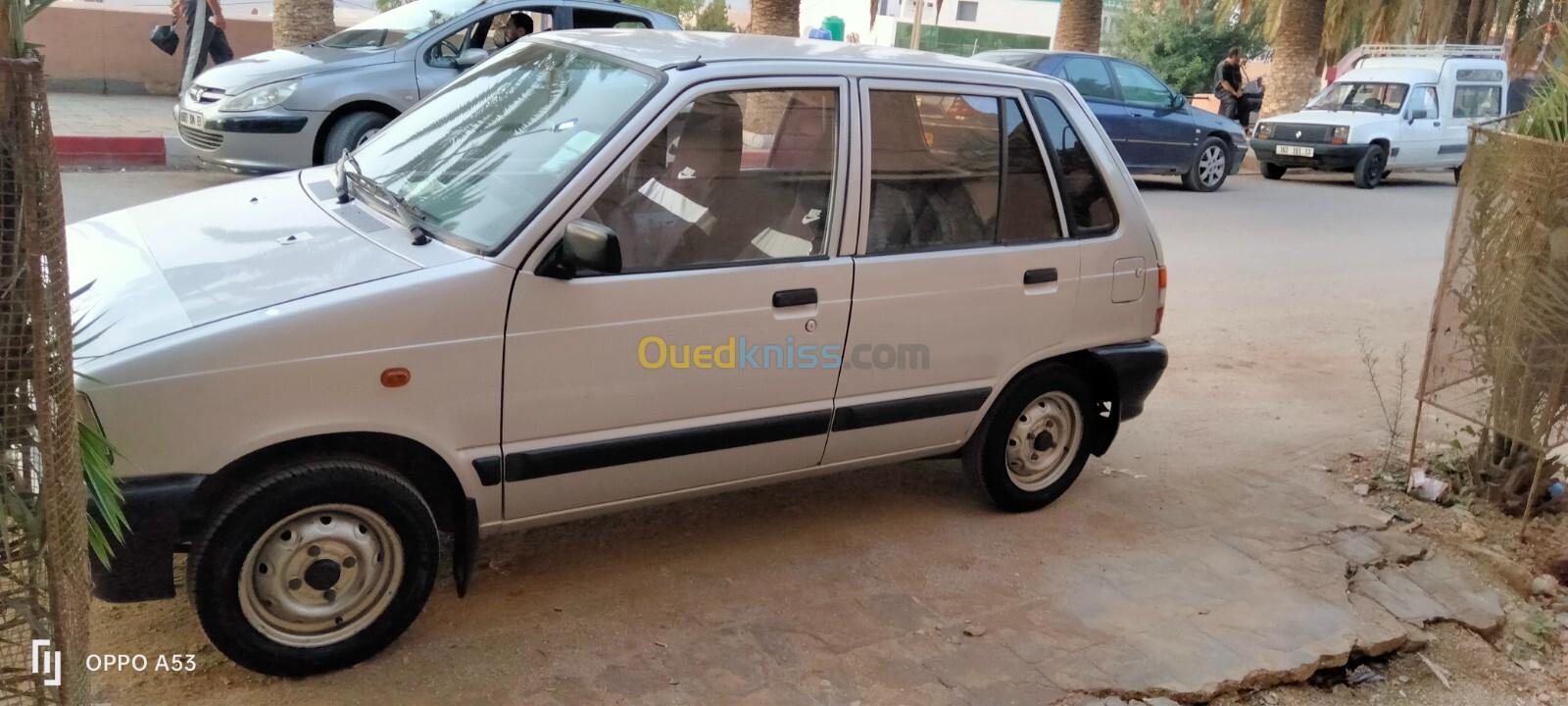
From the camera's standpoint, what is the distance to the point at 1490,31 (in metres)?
27.3

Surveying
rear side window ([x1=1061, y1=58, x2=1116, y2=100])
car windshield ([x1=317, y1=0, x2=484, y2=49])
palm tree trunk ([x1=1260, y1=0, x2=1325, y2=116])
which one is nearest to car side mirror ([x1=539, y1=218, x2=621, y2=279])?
car windshield ([x1=317, y1=0, x2=484, y2=49])

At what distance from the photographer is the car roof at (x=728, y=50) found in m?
3.82

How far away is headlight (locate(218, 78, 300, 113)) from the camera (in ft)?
29.2

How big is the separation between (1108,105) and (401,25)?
8.37 m

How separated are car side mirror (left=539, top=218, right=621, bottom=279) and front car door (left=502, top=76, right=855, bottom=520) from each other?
0.03 meters

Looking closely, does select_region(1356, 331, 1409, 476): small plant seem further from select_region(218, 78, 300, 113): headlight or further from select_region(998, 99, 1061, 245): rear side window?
select_region(218, 78, 300, 113): headlight

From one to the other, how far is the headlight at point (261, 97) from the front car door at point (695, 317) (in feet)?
21.3

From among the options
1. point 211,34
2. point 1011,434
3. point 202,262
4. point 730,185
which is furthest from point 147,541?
point 211,34

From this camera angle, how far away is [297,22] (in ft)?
39.8

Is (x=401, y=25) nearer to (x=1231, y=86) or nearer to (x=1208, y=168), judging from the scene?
(x=1208, y=168)

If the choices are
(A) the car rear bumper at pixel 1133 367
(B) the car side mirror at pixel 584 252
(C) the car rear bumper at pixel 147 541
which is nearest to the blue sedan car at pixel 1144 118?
(A) the car rear bumper at pixel 1133 367

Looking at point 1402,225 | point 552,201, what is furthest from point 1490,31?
point 552,201

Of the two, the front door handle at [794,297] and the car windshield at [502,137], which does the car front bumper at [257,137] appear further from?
the front door handle at [794,297]

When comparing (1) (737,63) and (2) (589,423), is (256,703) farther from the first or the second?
(1) (737,63)
